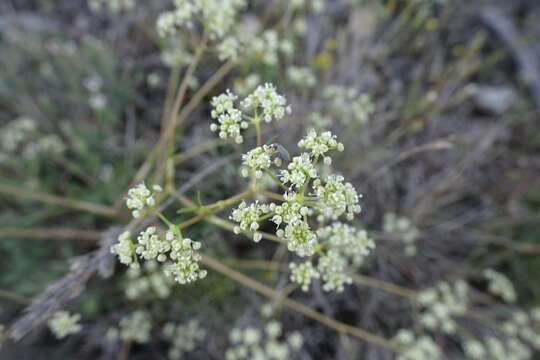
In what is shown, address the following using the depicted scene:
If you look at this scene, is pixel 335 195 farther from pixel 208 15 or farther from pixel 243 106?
pixel 208 15

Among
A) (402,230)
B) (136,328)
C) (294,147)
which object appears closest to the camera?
(136,328)

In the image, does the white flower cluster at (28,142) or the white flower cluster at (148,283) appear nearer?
the white flower cluster at (148,283)

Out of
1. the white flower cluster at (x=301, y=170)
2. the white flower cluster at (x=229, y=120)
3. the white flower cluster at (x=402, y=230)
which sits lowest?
the white flower cluster at (x=301, y=170)

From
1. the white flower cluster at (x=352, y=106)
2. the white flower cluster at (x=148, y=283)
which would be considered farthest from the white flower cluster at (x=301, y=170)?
the white flower cluster at (x=148, y=283)

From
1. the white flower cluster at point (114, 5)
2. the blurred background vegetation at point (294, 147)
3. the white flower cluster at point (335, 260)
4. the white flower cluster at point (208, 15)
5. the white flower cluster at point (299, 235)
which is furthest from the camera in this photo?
the white flower cluster at point (114, 5)

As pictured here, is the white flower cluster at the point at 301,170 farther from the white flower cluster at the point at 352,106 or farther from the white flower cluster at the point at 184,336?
the white flower cluster at the point at 184,336

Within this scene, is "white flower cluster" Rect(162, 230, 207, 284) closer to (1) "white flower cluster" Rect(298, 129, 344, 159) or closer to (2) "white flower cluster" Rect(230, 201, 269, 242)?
(2) "white flower cluster" Rect(230, 201, 269, 242)

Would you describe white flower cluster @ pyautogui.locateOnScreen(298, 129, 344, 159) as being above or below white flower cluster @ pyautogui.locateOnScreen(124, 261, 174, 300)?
below

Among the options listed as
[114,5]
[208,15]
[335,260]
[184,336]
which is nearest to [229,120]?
[335,260]

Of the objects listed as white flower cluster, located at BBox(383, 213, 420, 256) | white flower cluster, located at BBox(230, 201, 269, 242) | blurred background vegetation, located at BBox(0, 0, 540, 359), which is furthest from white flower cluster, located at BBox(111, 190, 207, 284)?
white flower cluster, located at BBox(383, 213, 420, 256)
